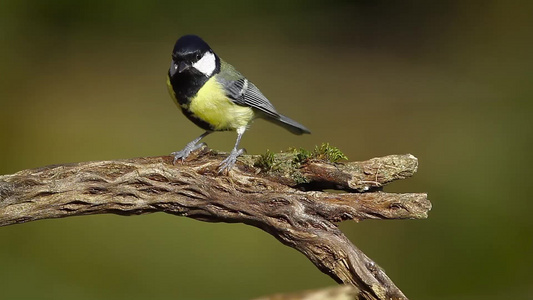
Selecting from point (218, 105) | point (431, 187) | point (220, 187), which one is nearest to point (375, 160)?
point (220, 187)

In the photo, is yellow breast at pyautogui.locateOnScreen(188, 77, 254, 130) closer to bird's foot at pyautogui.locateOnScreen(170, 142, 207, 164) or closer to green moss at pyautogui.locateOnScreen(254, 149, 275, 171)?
bird's foot at pyautogui.locateOnScreen(170, 142, 207, 164)

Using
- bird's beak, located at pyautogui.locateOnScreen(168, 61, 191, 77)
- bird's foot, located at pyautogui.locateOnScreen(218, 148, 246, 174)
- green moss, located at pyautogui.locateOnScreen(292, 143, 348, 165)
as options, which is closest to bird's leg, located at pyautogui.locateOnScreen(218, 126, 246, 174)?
bird's foot, located at pyautogui.locateOnScreen(218, 148, 246, 174)

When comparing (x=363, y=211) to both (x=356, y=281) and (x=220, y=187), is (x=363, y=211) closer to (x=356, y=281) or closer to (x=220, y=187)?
(x=356, y=281)

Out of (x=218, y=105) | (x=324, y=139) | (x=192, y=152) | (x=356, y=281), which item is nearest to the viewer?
(x=356, y=281)

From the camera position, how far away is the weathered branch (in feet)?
3.83

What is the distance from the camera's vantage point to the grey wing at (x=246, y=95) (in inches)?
62.2

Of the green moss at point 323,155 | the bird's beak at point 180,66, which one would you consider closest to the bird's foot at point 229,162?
the green moss at point 323,155

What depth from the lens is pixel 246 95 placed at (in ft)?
5.28

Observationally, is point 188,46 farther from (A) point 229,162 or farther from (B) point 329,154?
(B) point 329,154

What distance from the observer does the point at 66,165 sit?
4.12ft

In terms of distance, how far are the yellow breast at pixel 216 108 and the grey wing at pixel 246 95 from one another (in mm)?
17

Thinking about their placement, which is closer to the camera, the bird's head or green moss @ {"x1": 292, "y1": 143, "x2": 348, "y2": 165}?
green moss @ {"x1": 292, "y1": 143, "x2": 348, "y2": 165}

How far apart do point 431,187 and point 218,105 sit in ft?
4.39

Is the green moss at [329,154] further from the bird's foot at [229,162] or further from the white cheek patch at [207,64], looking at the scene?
the white cheek patch at [207,64]
